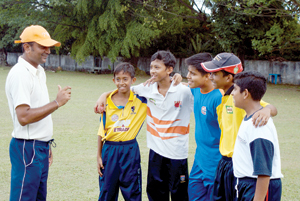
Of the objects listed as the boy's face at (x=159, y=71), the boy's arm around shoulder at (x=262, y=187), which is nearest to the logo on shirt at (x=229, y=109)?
the boy's arm around shoulder at (x=262, y=187)

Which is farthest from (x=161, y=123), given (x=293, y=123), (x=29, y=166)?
(x=293, y=123)

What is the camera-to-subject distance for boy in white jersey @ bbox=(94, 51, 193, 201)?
355cm

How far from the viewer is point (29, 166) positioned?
9.61 feet

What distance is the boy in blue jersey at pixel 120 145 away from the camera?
3.49 metres

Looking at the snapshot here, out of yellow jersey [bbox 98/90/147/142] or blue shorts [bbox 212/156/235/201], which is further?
yellow jersey [bbox 98/90/147/142]

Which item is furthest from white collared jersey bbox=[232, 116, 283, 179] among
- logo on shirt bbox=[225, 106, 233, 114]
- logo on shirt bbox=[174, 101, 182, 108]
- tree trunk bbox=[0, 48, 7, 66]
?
tree trunk bbox=[0, 48, 7, 66]

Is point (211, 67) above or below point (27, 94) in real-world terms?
above

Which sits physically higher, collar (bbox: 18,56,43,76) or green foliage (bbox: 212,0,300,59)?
green foliage (bbox: 212,0,300,59)

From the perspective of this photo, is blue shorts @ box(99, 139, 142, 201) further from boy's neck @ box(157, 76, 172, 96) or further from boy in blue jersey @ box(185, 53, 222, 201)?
boy's neck @ box(157, 76, 172, 96)

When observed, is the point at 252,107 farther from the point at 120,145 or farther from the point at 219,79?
the point at 120,145

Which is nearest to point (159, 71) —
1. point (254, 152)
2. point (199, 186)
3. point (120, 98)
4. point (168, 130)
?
point (120, 98)

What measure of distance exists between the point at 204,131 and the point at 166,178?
75 centimetres

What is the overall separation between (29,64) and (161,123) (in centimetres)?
151

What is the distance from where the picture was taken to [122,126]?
3.57 metres
